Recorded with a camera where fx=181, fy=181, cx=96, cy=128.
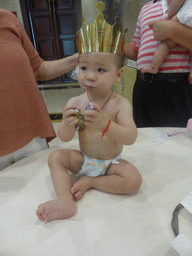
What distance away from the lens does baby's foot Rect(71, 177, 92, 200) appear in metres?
0.60

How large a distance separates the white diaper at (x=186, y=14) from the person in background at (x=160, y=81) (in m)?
0.03

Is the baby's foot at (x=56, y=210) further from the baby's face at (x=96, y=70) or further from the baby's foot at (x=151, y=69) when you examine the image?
the baby's foot at (x=151, y=69)

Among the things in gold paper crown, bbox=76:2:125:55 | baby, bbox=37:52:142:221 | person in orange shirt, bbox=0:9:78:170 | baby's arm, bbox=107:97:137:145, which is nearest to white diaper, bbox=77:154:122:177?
baby, bbox=37:52:142:221

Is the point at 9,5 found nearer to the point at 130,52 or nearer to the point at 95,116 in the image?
the point at 130,52

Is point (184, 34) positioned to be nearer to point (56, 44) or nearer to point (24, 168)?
point (24, 168)

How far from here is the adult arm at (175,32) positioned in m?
0.81

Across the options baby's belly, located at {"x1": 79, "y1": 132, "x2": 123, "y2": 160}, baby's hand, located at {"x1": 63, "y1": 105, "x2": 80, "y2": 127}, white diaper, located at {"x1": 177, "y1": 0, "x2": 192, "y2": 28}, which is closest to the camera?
baby's hand, located at {"x1": 63, "y1": 105, "x2": 80, "y2": 127}

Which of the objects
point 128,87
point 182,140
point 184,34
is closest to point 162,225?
point 182,140

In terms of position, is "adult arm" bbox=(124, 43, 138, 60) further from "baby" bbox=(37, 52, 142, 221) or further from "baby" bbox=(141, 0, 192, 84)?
"baby" bbox=(37, 52, 142, 221)

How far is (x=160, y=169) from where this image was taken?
0.72 meters

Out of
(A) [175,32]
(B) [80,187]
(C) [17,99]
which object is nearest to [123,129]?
(B) [80,187]

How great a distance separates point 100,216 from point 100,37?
1.75 ft

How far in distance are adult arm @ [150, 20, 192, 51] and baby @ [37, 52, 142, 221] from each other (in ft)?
1.34

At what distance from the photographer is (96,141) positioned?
0.66 m
